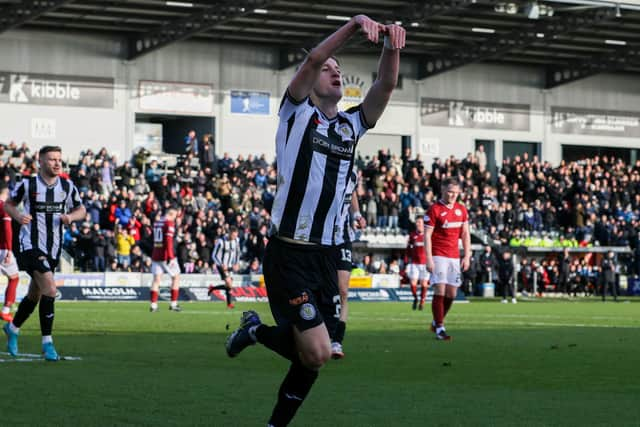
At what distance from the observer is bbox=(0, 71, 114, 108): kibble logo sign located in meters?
47.6

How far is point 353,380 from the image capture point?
1175cm

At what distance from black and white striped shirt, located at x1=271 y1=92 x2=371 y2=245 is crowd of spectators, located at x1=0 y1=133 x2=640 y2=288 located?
31354mm

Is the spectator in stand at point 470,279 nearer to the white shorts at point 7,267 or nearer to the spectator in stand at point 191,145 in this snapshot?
the spectator in stand at point 191,145

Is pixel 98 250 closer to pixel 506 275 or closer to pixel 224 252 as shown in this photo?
pixel 224 252

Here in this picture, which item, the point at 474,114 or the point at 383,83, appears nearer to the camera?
the point at 383,83

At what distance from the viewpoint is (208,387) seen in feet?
35.8

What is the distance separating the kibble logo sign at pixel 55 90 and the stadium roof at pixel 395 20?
180cm

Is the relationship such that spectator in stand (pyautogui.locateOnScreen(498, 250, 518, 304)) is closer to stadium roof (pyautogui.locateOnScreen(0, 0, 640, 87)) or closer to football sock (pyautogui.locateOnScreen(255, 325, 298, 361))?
stadium roof (pyautogui.locateOnScreen(0, 0, 640, 87))

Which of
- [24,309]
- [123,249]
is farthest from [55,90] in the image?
[24,309]

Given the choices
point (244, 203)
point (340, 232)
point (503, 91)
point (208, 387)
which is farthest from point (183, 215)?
point (340, 232)

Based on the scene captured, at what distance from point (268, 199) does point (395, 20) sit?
8.64 meters

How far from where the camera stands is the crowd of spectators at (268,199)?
132ft

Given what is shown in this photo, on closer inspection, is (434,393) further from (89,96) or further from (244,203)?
(89,96)

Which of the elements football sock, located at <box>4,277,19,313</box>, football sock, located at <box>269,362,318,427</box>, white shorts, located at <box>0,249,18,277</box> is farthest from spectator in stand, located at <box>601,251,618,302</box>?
football sock, located at <box>269,362,318,427</box>
